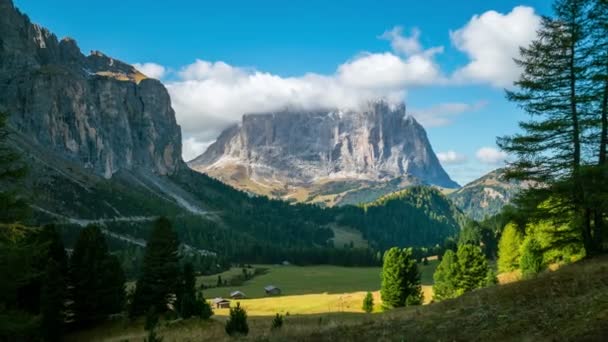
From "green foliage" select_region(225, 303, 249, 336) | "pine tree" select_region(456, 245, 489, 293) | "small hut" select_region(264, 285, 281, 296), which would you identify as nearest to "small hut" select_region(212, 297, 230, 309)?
"small hut" select_region(264, 285, 281, 296)

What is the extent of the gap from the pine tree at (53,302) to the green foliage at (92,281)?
2371 millimetres

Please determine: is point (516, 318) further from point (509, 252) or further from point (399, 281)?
point (509, 252)

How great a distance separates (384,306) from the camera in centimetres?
6306

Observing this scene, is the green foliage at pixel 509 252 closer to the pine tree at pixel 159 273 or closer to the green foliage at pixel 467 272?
the green foliage at pixel 467 272

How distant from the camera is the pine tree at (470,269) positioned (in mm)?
61156

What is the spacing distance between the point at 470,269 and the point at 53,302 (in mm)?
49852

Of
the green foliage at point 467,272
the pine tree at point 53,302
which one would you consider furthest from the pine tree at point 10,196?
the green foliage at point 467,272

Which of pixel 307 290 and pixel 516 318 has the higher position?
pixel 516 318

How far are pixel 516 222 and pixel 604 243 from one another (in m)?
4.98

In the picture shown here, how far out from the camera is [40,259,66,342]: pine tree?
111 feet

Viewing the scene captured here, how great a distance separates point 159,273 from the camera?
3809 cm

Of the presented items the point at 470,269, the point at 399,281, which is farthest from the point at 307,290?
the point at 470,269

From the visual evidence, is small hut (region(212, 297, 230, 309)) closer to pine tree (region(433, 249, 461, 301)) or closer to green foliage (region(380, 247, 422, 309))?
green foliage (region(380, 247, 422, 309))

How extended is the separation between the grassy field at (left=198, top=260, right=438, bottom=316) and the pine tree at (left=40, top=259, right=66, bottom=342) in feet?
97.6
